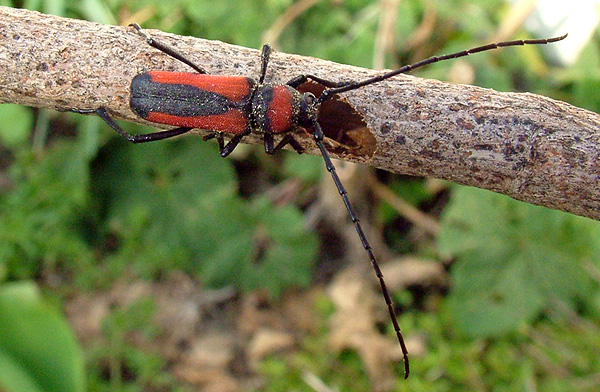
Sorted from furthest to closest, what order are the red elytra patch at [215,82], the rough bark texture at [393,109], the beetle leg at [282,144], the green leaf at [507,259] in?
the green leaf at [507,259] → the beetle leg at [282,144] → the red elytra patch at [215,82] → the rough bark texture at [393,109]

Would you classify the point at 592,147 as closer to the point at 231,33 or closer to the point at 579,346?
the point at 579,346

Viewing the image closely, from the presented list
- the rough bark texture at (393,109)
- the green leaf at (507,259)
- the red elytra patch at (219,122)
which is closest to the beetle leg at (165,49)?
the rough bark texture at (393,109)

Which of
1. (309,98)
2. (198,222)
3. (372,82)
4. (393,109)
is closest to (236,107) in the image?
(309,98)

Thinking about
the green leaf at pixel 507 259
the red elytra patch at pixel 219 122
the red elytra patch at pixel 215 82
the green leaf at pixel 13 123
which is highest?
the green leaf at pixel 13 123

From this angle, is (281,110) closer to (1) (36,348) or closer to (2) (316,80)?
(2) (316,80)

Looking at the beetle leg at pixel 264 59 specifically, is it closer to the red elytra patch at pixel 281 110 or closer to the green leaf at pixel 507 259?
the red elytra patch at pixel 281 110

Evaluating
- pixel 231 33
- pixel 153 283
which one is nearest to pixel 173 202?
pixel 153 283
